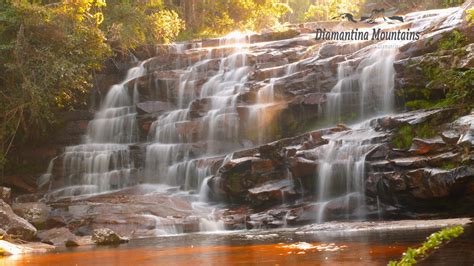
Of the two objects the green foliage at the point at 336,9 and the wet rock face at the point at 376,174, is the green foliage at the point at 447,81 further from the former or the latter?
the green foliage at the point at 336,9

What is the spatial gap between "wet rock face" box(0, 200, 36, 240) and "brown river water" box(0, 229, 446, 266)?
2125 mm

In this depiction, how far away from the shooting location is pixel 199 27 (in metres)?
37.4

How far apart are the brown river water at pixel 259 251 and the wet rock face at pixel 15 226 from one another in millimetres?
2125

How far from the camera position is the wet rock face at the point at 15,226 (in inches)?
525

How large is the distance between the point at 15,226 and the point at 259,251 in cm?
746

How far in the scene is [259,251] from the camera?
8.72 m

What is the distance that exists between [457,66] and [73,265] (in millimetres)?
10174

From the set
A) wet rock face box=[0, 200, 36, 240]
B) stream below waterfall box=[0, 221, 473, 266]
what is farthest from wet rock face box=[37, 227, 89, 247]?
stream below waterfall box=[0, 221, 473, 266]

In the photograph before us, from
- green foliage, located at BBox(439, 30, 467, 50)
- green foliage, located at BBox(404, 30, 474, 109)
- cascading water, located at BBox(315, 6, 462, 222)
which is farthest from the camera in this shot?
green foliage, located at BBox(439, 30, 467, 50)

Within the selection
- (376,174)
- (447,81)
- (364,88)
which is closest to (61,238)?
(376,174)

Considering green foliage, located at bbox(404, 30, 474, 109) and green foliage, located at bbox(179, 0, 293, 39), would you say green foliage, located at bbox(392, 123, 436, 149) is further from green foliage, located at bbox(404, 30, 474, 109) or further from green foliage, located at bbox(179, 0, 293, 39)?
green foliage, located at bbox(179, 0, 293, 39)

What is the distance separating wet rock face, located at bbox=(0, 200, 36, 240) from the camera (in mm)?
13337

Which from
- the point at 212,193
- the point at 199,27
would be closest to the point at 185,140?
the point at 212,193

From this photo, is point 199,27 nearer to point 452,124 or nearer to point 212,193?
point 212,193
